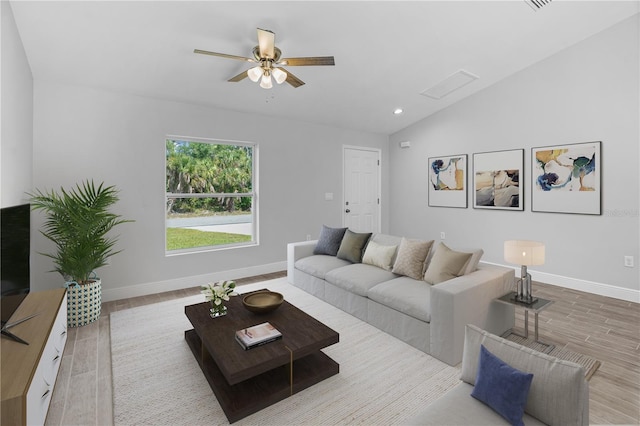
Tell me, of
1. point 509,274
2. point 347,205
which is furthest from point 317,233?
point 509,274

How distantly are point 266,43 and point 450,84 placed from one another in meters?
3.30

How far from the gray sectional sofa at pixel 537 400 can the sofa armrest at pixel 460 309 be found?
0.88 m

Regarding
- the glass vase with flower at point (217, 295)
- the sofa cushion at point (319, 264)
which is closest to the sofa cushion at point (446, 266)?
the sofa cushion at point (319, 264)

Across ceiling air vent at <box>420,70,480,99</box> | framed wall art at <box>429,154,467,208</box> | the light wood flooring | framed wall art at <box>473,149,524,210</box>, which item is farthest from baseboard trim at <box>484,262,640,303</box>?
ceiling air vent at <box>420,70,480,99</box>

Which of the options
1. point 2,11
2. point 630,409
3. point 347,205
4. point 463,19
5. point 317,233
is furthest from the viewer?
point 347,205

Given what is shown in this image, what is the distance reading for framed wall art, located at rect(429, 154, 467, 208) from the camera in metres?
5.53

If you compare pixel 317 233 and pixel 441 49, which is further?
pixel 317 233

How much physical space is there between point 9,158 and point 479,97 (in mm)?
5962

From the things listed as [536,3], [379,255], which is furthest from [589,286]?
[536,3]

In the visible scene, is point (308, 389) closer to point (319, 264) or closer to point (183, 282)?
point (319, 264)

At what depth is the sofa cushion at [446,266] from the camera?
2.89 m

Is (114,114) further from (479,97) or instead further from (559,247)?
(559,247)

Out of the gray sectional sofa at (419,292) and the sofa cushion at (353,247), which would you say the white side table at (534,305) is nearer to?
the gray sectional sofa at (419,292)

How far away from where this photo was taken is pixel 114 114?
12.6 ft
